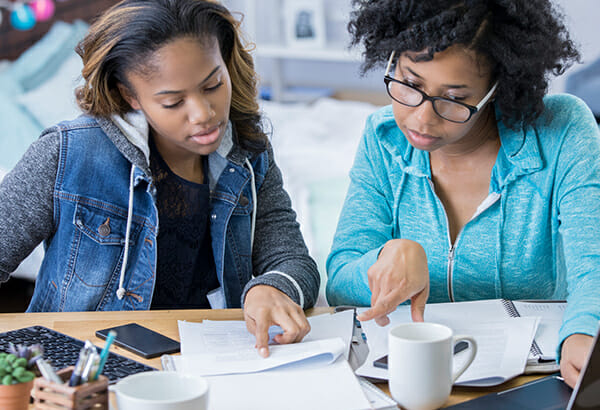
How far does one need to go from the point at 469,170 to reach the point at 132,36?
66cm

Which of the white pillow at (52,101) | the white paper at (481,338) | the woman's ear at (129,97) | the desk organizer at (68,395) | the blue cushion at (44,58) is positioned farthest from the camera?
the blue cushion at (44,58)

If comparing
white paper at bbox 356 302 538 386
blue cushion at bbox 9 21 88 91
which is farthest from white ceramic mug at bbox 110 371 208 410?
blue cushion at bbox 9 21 88 91

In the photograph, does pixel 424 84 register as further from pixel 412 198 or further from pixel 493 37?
pixel 412 198

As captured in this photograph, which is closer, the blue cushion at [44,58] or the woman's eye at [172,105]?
the woman's eye at [172,105]

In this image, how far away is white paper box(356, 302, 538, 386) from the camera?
843 mm

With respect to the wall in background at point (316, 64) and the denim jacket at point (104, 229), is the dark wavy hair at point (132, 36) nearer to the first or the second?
the denim jacket at point (104, 229)

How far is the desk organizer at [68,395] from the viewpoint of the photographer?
63 centimetres

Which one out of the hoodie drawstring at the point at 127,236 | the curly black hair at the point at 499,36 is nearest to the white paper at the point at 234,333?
the hoodie drawstring at the point at 127,236

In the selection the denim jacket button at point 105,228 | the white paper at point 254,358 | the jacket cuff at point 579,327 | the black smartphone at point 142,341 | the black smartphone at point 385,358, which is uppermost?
the denim jacket button at point 105,228

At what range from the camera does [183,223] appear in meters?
1.28

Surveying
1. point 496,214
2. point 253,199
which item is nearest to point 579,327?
point 496,214

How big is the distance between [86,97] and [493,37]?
721 millimetres

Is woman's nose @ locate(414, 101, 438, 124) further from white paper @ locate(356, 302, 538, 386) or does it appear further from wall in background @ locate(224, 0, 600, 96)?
wall in background @ locate(224, 0, 600, 96)

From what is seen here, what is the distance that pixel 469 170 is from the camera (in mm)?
1256
